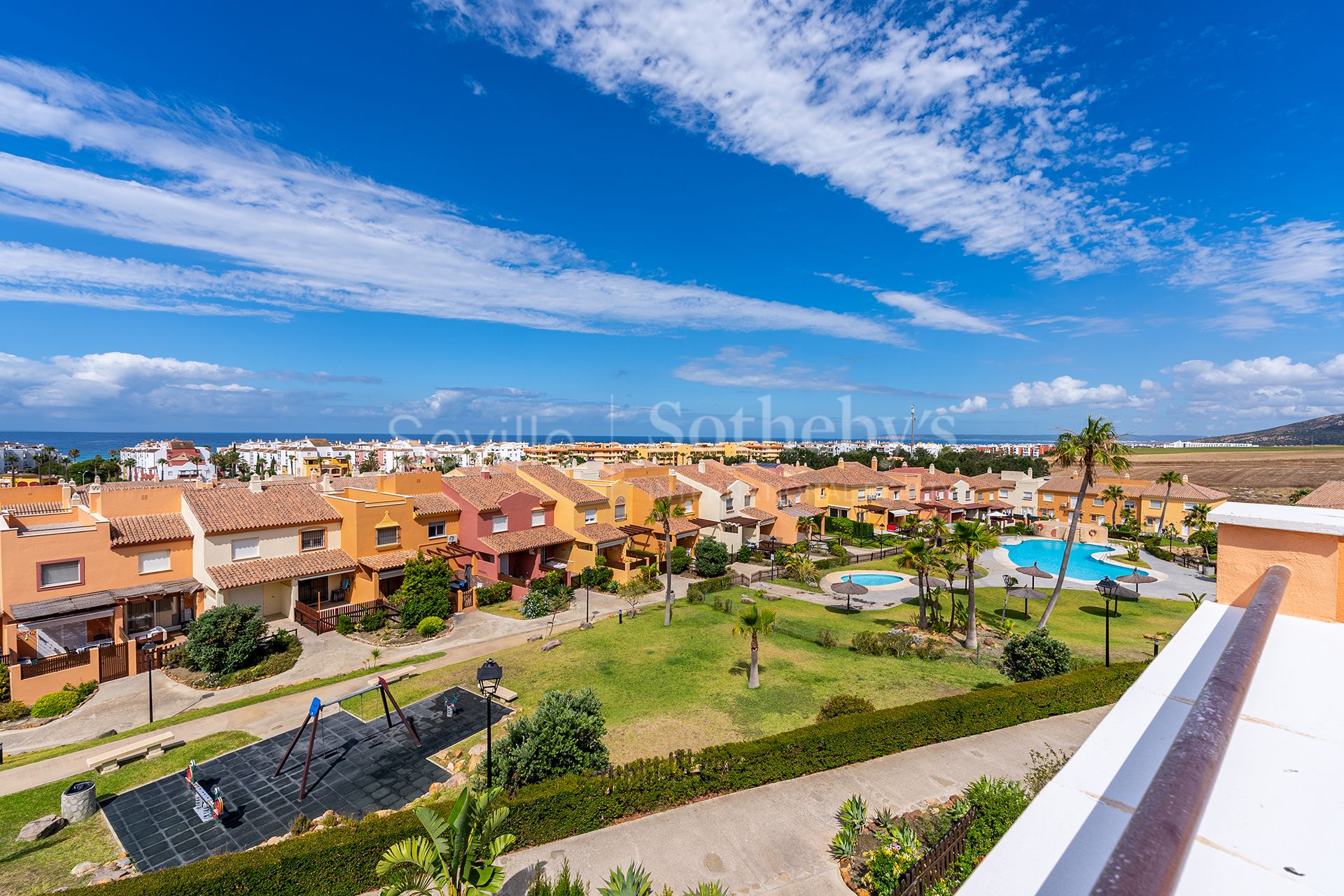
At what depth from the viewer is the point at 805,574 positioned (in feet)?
122

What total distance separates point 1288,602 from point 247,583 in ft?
99.7

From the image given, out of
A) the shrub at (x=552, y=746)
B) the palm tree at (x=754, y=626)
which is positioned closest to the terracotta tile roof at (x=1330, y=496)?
the palm tree at (x=754, y=626)

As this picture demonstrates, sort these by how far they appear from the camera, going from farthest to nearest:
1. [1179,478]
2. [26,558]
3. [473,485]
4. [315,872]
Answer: [1179,478], [473,485], [26,558], [315,872]

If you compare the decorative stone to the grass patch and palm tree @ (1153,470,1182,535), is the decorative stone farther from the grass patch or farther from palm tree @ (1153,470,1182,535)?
palm tree @ (1153,470,1182,535)

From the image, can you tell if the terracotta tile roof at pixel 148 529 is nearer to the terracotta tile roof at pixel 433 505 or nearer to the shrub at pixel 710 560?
the terracotta tile roof at pixel 433 505

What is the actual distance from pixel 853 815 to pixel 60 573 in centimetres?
2882

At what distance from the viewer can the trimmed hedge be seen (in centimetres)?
975

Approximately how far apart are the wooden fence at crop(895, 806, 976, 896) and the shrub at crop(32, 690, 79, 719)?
82.6ft

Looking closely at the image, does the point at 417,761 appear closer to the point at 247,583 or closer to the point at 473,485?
the point at 247,583

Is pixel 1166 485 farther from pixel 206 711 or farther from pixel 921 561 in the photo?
pixel 206 711

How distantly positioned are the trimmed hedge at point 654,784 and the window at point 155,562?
1924 cm

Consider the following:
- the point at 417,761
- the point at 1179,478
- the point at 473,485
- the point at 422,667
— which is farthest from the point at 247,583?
the point at 1179,478

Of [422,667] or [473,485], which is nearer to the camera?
[422,667]

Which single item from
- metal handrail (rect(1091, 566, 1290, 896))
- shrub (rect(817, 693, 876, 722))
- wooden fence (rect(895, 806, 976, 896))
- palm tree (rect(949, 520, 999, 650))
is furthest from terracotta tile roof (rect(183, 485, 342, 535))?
metal handrail (rect(1091, 566, 1290, 896))
